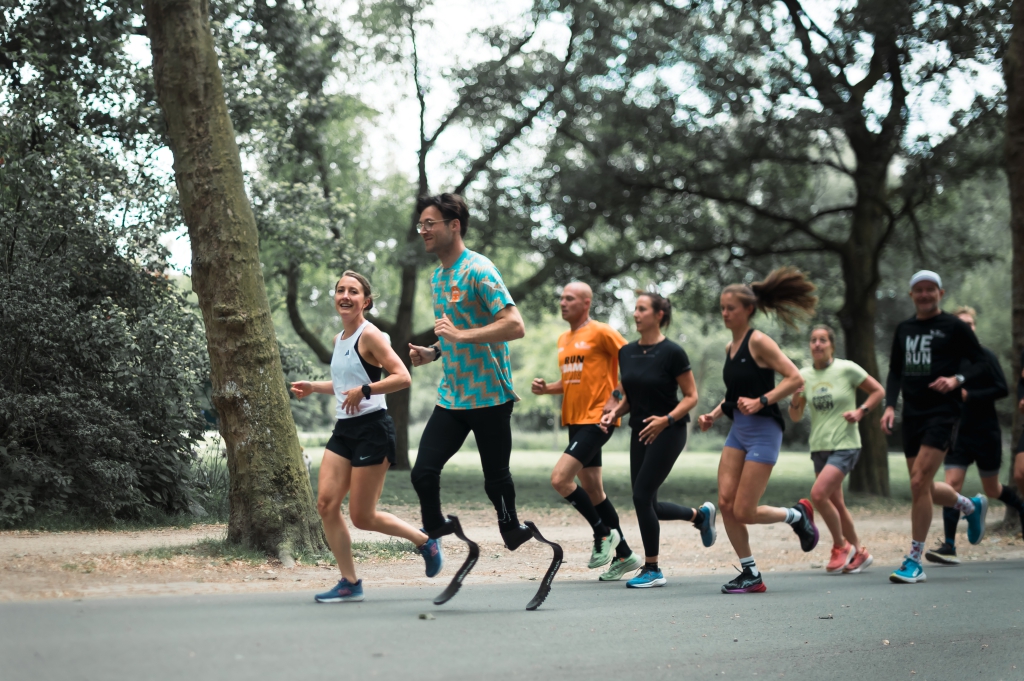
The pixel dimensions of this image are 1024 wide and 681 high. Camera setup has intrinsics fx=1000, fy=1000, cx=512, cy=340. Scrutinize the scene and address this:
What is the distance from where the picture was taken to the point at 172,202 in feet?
42.1

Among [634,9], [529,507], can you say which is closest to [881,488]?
[529,507]

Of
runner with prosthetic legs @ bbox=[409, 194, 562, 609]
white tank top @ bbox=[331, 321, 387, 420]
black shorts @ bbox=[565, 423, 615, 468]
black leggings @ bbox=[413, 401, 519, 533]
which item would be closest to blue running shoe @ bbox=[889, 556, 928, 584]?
black shorts @ bbox=[565, 423, 615, 468]

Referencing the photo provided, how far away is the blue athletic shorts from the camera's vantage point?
748 centimetres

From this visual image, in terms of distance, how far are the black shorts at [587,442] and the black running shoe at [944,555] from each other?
417 centimetres

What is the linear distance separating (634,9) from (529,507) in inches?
444

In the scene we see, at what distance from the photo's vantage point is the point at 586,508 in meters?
7.70

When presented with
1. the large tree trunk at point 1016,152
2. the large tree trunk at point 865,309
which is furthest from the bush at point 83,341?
the large tree trunk at point 865,309

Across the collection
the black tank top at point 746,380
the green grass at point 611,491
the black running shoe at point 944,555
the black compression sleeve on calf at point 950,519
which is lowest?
the green grass at point 611,491

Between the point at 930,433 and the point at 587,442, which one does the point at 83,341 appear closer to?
the point at 587,442

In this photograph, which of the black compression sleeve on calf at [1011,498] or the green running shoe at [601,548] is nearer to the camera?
the green running shoe at [601,548]

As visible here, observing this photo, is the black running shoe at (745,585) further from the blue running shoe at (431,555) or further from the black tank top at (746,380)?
the blue running shoe at (431,555)

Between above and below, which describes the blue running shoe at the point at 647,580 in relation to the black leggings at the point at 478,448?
below

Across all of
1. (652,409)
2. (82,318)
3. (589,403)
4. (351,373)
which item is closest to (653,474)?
(652,409)

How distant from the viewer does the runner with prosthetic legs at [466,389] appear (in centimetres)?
585
